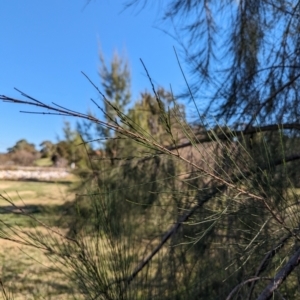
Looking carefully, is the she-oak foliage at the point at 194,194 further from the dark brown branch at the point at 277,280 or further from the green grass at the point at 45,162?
the green grass at the point at 45,162

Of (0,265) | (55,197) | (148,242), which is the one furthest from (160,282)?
(55,197)

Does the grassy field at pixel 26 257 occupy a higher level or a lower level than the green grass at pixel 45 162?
lower

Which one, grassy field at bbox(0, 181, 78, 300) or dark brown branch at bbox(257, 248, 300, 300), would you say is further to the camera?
grassy field at bbox(0, 181, 78, 300)

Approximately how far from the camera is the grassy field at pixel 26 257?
35.6 inches

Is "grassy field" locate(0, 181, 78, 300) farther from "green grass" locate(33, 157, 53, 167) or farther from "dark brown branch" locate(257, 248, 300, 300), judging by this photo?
"green grass" locate(33, 157, 53, 167)

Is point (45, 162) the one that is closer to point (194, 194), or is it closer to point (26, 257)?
point (26, 257)

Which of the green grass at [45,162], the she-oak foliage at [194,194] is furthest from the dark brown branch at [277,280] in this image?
the green grass at [45,162]

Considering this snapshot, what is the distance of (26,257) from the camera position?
5.73 ft

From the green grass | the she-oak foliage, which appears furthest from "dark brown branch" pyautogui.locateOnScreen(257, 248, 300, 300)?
the green grass

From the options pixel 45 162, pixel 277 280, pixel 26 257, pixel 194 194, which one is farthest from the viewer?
pixel 45 162

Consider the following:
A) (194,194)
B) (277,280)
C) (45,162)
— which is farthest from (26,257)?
(45,162)

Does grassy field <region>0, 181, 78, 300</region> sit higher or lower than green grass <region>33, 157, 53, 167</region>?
lower

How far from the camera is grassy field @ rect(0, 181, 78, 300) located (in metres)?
0.90

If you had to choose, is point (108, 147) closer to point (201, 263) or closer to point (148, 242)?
point (148, 242)
